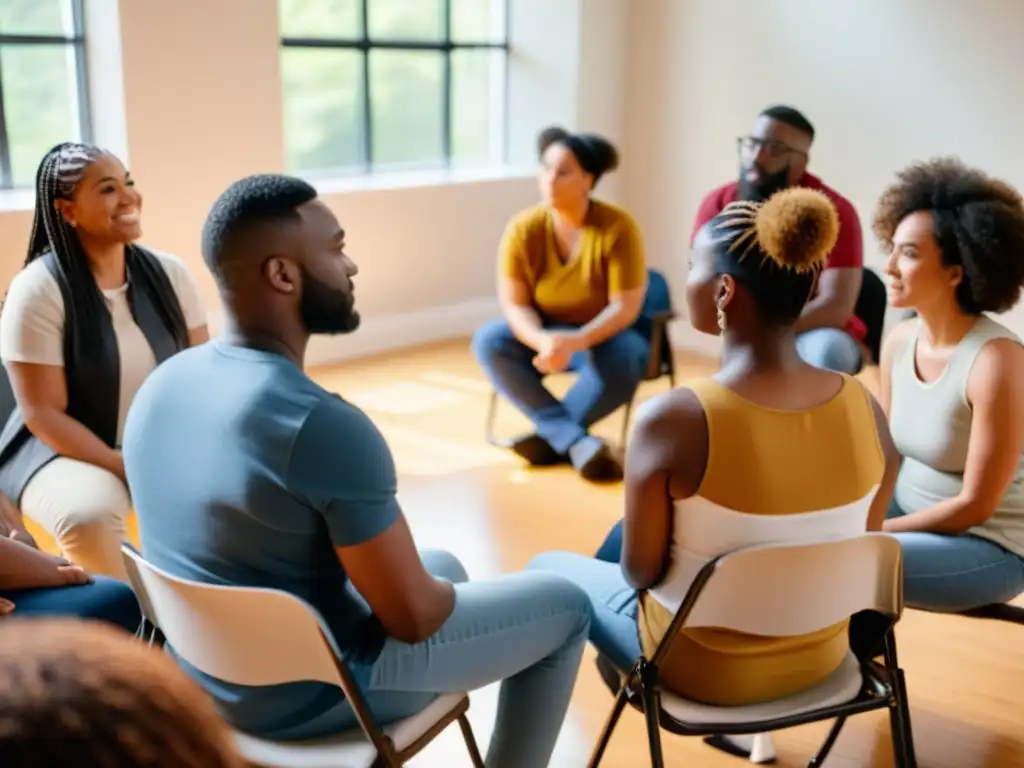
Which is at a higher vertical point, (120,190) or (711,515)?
(120,190)

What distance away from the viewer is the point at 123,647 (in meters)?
0.59

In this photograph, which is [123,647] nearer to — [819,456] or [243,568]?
[243,568]

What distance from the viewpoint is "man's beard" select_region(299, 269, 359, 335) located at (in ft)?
5.53

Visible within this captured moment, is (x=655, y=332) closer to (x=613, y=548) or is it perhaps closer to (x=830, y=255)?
(x=830, y=255)

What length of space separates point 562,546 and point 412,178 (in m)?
2.91

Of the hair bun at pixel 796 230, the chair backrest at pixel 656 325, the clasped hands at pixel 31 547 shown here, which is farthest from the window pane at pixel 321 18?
the hair bun at pixel 796 230

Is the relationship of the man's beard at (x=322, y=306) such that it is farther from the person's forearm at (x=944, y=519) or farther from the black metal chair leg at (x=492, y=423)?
the black metal chair leg at (x=492, y=423)

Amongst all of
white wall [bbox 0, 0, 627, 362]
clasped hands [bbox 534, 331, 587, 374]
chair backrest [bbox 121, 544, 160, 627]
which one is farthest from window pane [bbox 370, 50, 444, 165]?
chair backrest [bbox 121, 544, 160, 627]

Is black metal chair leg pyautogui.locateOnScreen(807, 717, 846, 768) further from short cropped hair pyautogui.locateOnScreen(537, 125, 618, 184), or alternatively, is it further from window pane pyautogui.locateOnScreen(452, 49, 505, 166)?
window pane pyautogui.locateOnScreen(452, 49, 505, 166)

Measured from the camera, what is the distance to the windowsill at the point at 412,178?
5.36 meters

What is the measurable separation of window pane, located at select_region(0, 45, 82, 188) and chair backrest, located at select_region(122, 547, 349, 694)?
340 cm

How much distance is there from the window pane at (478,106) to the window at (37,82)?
2.09 m

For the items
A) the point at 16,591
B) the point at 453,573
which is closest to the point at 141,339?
the point at 16,591

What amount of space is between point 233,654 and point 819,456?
2.88 ft
